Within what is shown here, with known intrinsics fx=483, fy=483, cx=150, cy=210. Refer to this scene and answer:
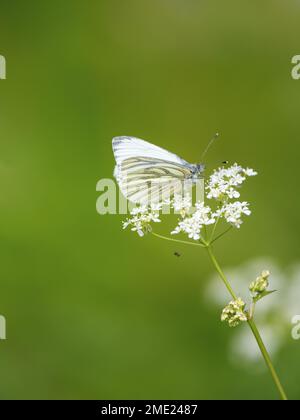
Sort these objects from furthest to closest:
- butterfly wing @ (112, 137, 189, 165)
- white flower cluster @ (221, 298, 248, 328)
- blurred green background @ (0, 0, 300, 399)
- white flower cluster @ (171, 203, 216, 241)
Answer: blurred green background @ (0, 0, 300, 399), butterfly wing @ (112, 137, 189, 165), white flower cluster @ (171, 203, 216, 241), white flower cluster @ (221, 298, 248, 328)

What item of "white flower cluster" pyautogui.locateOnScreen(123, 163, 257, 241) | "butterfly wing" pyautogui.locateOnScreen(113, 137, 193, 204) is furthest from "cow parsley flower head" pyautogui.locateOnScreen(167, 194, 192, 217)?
"butterfly wing" pyautogui.locateOnScreen(113, 137, 193, 204)

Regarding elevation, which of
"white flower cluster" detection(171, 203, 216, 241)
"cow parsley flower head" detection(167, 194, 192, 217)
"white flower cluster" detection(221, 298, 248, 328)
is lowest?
"white flower cluster" detection(221, 298, 248, 328)

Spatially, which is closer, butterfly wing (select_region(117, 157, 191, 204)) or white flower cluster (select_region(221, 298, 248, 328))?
white flower cluster (select_region(221, 298, 248, 328))

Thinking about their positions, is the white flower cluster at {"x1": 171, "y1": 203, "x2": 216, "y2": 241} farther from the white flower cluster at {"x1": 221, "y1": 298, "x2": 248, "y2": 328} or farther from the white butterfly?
the white butterfly

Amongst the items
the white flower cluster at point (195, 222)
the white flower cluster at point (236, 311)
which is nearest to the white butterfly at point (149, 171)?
the white flower cluster at point (195, 222)

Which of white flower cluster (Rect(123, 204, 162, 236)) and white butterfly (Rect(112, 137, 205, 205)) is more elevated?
white butterfly (Rect(112, 137, 205, 205))

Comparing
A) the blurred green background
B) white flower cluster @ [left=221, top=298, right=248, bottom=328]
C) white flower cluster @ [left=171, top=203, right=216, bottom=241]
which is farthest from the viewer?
the blurred green background

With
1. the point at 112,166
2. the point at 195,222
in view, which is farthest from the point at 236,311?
the point at 112,166

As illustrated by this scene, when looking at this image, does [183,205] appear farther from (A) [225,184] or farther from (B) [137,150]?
(B) [137,150]
